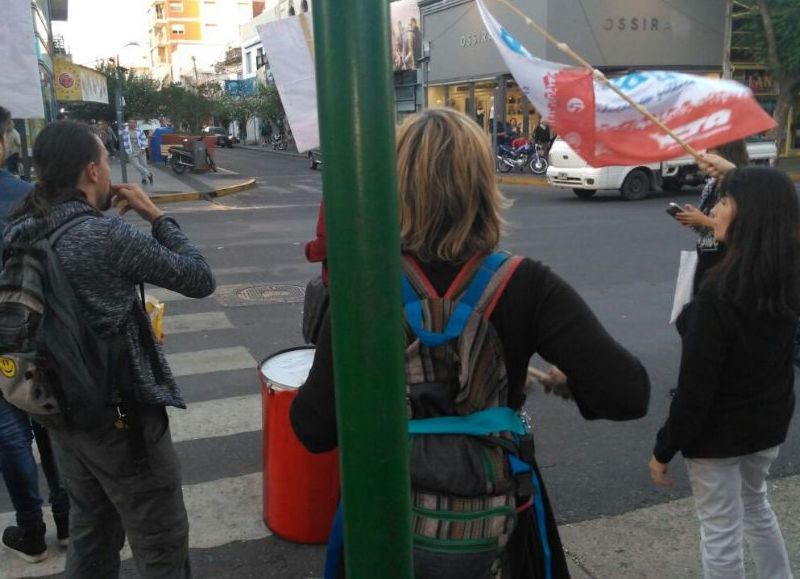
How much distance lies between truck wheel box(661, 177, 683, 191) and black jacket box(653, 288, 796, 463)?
15891 mm

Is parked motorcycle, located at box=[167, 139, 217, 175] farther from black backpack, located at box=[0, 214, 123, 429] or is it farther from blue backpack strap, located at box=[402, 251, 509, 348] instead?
blue backpack strap, located at box=[402, 251, 509, 348]

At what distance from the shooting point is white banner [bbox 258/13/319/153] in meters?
3.04

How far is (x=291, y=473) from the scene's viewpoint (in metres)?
3.37

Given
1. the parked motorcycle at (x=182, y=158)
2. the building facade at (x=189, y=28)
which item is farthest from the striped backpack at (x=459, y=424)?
the building facade at (x=189, y=28)

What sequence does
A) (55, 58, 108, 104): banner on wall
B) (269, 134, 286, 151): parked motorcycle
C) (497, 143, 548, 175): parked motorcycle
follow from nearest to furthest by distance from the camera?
1. (55, 58, 108, 104): banner on wall
2. (497, 143, 548, 175): parked motorcycle
3. (269, 134, 286, 151): parked motorcycle

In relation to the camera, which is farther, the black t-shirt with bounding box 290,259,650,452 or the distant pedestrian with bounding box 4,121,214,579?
the distant pedestrian with bounding box 4,121,214,579

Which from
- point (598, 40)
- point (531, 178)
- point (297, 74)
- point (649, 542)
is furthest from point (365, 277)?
point (598, 40)

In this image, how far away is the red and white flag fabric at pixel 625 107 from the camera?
3156 millimetres

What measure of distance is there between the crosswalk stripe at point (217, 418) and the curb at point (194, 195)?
13652 millimetres

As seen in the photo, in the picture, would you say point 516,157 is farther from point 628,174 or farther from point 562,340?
point 562,340

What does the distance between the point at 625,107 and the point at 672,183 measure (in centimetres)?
1547

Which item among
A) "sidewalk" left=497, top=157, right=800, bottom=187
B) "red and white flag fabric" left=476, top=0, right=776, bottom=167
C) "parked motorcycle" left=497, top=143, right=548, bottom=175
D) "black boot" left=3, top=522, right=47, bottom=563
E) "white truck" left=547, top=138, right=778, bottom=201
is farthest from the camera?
"parked motorcycle" left=497, top=143, right=548, bottom=175

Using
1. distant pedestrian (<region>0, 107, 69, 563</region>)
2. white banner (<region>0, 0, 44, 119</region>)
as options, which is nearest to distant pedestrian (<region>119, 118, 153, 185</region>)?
white banner (<region>0, 0, 44, 119</region>)

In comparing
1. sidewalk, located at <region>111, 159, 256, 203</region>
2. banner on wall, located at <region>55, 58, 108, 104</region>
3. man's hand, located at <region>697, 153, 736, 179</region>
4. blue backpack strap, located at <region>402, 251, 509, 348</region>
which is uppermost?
banner on wall, located at <region>55, 58, 108, 104</region>
